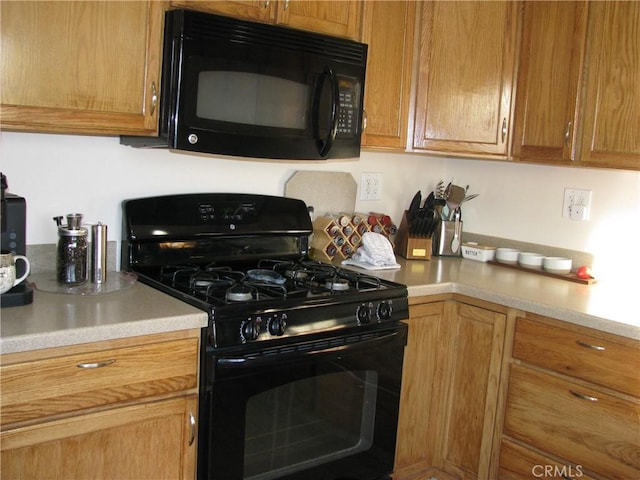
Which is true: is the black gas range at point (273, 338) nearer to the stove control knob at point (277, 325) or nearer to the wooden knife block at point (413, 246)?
the stove control knob at point (277, 325)

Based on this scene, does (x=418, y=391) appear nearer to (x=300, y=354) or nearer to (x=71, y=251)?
(x=300, y=354)

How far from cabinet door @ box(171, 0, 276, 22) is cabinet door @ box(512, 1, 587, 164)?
42.3 inches

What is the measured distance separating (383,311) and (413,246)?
27.7 inches

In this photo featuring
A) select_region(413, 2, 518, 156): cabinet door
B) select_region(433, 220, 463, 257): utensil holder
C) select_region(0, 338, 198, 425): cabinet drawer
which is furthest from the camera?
select_region(433, 220, 463, 257): utensil holder

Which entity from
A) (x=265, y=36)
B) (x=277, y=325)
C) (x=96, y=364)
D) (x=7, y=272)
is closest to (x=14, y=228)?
(x=7, y=272)

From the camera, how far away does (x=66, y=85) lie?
1795 millimetres

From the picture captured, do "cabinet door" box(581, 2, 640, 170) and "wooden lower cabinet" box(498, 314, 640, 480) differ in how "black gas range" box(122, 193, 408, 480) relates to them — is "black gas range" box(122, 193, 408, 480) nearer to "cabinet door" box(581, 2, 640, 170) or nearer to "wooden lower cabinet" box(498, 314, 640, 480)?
"wooden lower cabinet" box(498, 314, 640, 480)

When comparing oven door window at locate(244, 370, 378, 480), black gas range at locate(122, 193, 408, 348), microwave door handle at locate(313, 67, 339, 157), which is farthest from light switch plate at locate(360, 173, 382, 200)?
oven door window at locate(244, 370, 378, 480)

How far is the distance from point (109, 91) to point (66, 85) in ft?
0.38

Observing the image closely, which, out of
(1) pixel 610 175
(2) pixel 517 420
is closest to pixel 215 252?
(2) pixel 517 420

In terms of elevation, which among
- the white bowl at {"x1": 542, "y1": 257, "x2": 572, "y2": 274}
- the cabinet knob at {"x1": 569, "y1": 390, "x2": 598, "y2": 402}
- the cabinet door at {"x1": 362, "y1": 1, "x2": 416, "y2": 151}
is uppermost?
the cabinet door at {"x1": 362, "y1": 1, "x2": 416, "y2": 151}

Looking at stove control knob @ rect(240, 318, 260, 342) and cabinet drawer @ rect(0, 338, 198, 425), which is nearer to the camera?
cabinet drawer @ rect(0, 338, 198, 425)

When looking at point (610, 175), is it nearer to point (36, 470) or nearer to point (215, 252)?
point (215, 252)

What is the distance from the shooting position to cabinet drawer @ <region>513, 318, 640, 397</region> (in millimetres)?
1996
